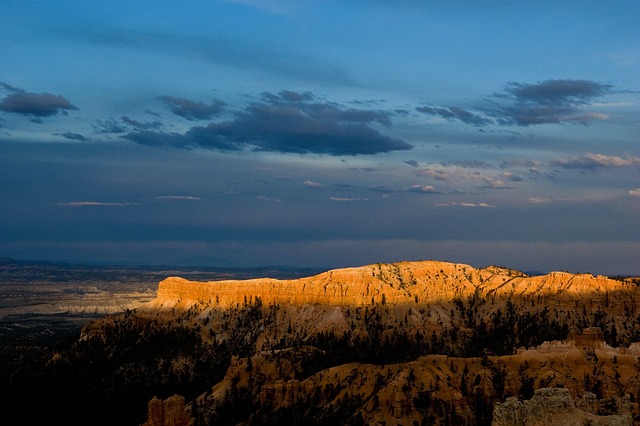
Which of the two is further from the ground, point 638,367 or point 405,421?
point 638,367

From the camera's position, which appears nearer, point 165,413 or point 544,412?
point 544,412

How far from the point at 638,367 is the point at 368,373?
4889 centimetres

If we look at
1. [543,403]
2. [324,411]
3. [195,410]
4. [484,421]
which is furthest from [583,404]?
[195,410]

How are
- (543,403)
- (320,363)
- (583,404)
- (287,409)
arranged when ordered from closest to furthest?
(543,403) → (583,404) → (287,409) → (320,363)

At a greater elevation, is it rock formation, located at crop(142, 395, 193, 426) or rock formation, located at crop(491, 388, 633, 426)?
rock formation, located at crop(491, 388, 633, 426)

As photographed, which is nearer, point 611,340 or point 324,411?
point 324,411

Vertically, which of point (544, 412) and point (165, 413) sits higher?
point (544, 412)

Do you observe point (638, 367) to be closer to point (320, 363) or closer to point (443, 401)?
point (443, 401)

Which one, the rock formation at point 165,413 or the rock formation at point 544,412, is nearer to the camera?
the rock formation at point 544,412

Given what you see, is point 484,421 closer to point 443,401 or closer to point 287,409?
point 443,401

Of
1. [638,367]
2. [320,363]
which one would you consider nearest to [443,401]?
[638,367]

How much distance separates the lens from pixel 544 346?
171250 mm

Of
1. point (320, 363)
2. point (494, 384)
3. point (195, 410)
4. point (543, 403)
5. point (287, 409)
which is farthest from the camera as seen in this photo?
point (320, 363)

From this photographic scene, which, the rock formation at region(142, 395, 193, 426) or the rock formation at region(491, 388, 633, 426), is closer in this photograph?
the rock formation at region(491, 388, 633, 426)
